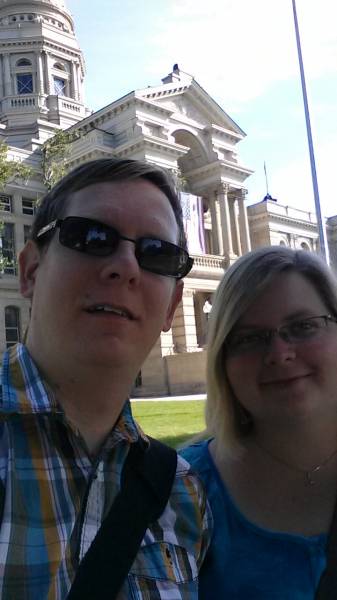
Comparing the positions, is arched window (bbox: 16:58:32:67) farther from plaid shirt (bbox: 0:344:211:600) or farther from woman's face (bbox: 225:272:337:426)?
plaid shirt (bbox: 0:344:211:600)

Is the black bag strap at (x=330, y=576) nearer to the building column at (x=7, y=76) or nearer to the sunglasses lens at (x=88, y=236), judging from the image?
the sunglasses lens at (x=88, y=236)

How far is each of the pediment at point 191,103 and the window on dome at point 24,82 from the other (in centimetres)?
2284

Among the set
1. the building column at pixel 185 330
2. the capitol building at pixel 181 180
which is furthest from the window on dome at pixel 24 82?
the building column at pixel 185 330

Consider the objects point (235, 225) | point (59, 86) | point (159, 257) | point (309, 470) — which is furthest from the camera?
point (59, 86)

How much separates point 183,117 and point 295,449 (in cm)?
3817

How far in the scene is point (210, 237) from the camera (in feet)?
140

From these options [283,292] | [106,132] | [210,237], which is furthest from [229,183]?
[283,292]

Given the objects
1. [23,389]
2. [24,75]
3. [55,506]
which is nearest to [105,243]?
[23,389]

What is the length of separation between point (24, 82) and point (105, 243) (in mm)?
59808

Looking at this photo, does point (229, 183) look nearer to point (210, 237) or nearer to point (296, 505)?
point (210, 237)

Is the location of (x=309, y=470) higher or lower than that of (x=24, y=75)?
Answer: lower

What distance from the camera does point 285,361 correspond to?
2.69 m

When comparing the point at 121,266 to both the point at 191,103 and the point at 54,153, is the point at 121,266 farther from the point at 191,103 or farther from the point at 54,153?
the point at 191,103

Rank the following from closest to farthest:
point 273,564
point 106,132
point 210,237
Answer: point 273,564
point 106,132
point 210,237
